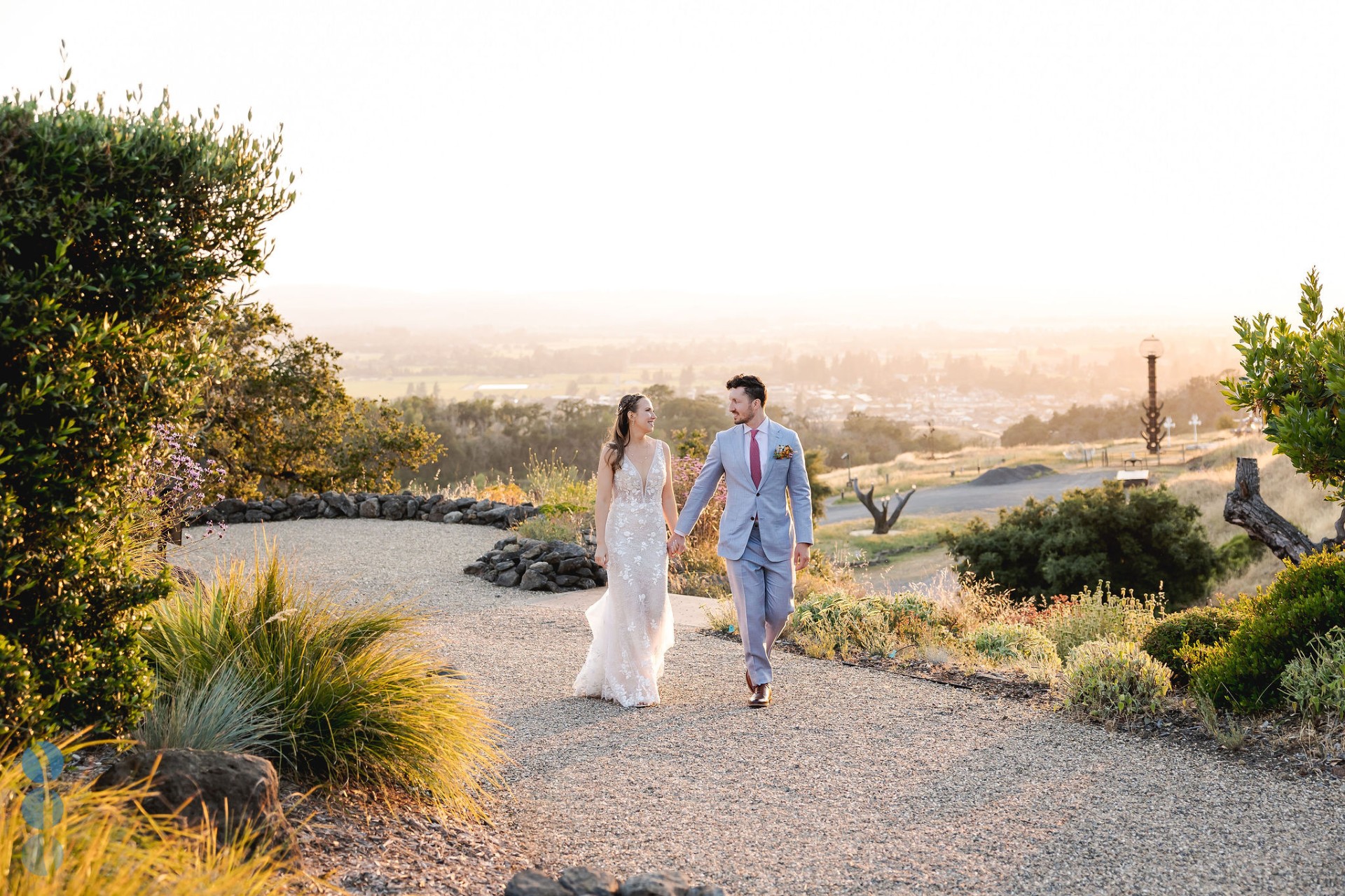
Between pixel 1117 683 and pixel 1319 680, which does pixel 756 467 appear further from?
pixel 1319 680

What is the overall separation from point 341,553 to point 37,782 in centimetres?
888

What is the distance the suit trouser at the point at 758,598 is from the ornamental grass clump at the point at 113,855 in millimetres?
3465

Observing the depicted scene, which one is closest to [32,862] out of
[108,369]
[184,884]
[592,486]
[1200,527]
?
[184,884]

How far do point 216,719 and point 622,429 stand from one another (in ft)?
10.4

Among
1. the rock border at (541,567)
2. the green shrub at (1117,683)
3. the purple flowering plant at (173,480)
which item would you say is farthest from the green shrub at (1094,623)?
the purple flowering plant at (173,480)

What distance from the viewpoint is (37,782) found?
3488mm

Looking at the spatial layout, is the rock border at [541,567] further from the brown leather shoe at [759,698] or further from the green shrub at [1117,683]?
the green shrub at [1117,683]

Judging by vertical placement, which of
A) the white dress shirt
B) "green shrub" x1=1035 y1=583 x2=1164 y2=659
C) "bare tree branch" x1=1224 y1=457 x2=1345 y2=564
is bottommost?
"green shrub" x1=1035 y1=583 x2=1164 y2=659

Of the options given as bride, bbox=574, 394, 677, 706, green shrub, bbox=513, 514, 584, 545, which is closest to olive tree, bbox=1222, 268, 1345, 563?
bride, bbox=574, 394, 677, 706

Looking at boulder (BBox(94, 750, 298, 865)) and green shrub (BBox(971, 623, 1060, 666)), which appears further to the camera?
green shrub (BBox(971, 623, 1060, 666))

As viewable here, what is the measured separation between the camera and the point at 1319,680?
5.40 meters

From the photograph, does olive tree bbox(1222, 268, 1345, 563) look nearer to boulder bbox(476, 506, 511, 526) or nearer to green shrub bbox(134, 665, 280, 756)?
green shrub bbox(134, 665, 280, 756)

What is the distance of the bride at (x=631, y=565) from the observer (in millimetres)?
6379

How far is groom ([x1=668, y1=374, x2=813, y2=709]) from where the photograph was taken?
6.27 metres
